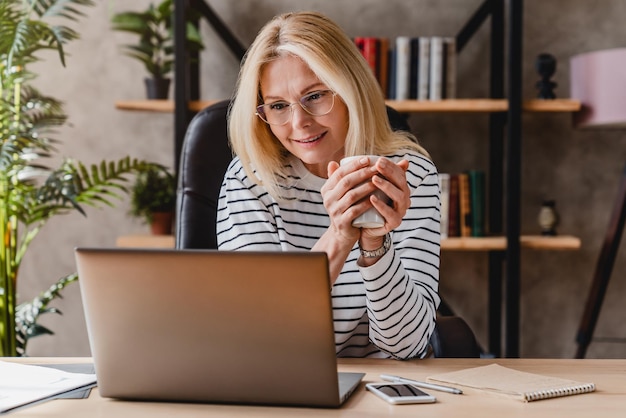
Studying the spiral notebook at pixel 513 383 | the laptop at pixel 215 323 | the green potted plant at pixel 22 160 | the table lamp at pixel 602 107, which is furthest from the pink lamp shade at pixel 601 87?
the laptop at pixel 215 323

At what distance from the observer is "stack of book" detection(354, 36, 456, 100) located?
8.12ft

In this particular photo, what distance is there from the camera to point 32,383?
1.01m

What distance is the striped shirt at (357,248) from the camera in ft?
3.92

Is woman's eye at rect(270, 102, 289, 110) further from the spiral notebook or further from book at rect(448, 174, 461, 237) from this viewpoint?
book at rect(448, 174, 461, 237)

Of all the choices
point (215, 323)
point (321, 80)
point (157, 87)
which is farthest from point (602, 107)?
point (215, 323)

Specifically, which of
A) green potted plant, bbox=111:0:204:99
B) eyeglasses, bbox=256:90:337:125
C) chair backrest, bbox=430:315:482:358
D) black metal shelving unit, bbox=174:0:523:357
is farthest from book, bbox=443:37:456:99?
chair backrest, bbox=430:315:482:358

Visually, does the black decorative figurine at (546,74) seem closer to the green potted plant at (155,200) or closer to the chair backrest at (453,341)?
the green potted plant at (155,200)

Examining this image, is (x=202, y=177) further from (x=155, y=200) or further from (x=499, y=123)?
(x=499, y=123)

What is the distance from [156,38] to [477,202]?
3.96ft

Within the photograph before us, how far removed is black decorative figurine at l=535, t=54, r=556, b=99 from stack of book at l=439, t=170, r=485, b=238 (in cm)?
33

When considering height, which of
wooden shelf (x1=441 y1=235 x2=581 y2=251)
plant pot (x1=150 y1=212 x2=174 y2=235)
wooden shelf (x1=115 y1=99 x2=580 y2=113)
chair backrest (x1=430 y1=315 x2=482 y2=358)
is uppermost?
wooden shelf (x1=115 y1=99 x2=580 y2=113)

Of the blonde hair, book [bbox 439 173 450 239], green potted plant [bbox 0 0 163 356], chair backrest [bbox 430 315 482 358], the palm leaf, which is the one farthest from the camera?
book [bbox 439 173 450 239]

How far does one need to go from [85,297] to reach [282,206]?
2.06 ft

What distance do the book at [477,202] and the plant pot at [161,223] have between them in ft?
3.23
